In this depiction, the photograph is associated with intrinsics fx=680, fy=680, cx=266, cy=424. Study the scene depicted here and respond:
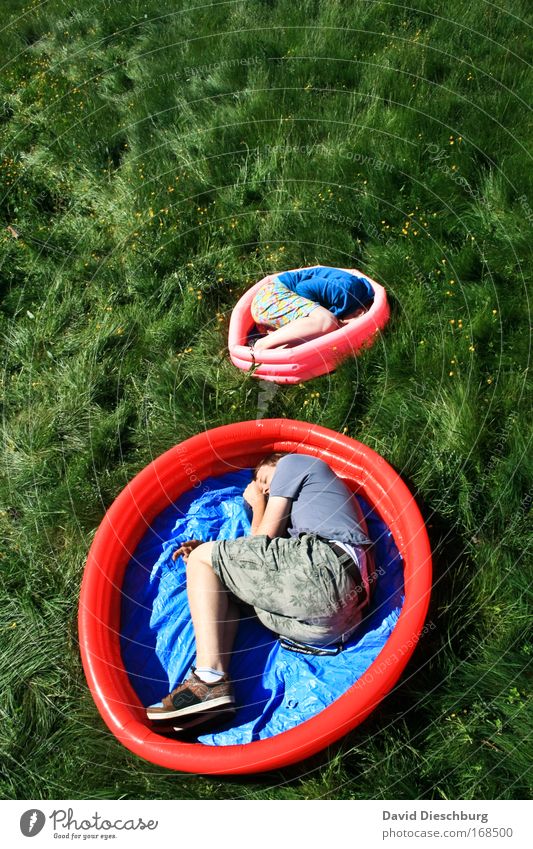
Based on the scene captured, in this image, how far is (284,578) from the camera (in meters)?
3.47

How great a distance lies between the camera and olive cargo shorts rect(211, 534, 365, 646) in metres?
3.42

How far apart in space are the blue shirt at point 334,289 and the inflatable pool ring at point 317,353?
0.57 feet

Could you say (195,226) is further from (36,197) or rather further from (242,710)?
(242,710)

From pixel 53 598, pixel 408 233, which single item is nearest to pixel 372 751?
pixel 53 598

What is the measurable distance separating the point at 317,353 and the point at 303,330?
36cm

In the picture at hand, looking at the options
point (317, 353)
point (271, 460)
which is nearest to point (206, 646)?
point (271, 460)

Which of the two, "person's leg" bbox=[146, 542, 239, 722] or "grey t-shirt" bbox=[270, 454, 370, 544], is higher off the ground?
"grey t-shirt" bbox=[270, 454, 370, 544]

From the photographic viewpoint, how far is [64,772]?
134 inches

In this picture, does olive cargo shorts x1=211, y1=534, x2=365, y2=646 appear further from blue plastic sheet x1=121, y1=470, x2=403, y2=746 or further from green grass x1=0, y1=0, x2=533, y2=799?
green grass x1=0, y1=0, x2=533, y2=799

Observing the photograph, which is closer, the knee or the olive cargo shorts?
the olive cargo shorts

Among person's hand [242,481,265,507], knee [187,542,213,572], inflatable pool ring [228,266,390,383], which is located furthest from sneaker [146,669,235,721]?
inflatable pool ring [228,266,390,383]

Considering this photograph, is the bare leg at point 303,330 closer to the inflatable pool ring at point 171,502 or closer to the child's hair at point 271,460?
the inflatable pool ring at point 171,502

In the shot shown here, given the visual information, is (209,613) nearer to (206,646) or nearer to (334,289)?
(206,646)

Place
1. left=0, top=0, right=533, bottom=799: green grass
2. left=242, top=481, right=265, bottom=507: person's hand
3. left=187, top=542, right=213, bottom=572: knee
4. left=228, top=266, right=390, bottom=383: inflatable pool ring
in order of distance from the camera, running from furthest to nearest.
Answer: left=228, top=266, right=390, bottom=383: inflatable pool ring, left=242, top=481, right=265, bottom=507: person's hand, left=187, top=542, right=213, bottom=572: knee, left=0, top=0, right=533, bottom=799: green grass
